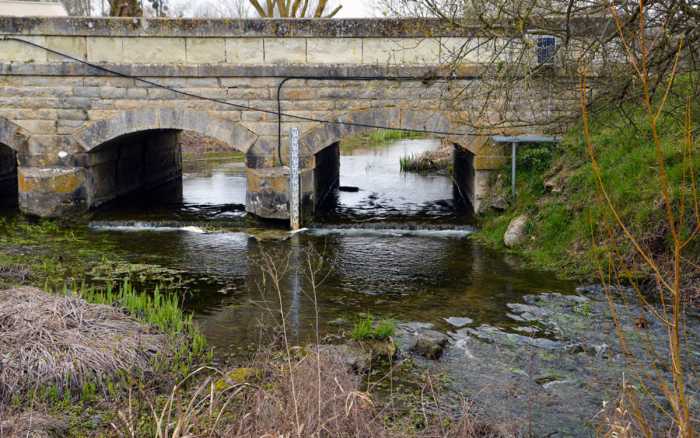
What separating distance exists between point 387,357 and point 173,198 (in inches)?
415

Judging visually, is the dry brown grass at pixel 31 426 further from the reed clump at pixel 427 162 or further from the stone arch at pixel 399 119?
the reed clump at pixel 427 162

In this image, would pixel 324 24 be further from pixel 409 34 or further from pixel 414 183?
pixel 414 183

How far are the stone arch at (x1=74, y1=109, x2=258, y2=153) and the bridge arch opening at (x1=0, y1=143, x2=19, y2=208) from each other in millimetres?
3872

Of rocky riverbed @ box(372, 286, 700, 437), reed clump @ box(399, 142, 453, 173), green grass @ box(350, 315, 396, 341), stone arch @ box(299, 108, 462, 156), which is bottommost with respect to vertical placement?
rocky riverbed @ box(372, 286, 700, 437)

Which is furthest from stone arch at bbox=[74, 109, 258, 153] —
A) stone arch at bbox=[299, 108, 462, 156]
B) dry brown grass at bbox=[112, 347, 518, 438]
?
dry brown grass at bbox=[112, 347, 518, 438]

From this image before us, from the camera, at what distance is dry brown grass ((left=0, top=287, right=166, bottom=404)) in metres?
5.85

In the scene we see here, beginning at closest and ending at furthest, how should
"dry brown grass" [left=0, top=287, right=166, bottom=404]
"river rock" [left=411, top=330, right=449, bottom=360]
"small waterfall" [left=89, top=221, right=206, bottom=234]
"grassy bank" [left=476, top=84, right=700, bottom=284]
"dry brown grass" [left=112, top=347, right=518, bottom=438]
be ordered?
"dry brown grass" [left=112, top=347, right=518, bottom=438], "dry brown grass" [left=0, top=287, right=166, bottom=404], "river rock" [left=411, top=330, right=449, bottom=360], "grassy bank" [left=476, top=84, right=700, bottom=284], "small waterfall" [left=89, top=221, right=206, bottom=234]

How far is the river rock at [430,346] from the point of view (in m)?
6.78

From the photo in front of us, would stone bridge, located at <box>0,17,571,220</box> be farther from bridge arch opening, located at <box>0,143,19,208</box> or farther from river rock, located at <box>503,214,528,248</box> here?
bridge arch opening, located at <box>0,143,19,208</box>

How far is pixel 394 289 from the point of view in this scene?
30.3 feet

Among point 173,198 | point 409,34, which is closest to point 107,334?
point 409,34

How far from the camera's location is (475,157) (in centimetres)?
1315

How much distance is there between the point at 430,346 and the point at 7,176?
45.1ft

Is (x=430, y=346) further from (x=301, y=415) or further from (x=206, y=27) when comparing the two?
(x=206, y=27)
